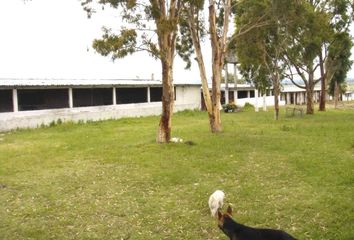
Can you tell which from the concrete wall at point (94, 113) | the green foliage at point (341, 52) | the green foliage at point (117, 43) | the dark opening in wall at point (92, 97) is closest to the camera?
the green foliage at point (117, 43)

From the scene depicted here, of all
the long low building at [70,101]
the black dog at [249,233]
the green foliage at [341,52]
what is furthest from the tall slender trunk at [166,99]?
the green foliage at [341,52]

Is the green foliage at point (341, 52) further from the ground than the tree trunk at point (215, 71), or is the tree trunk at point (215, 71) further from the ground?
the green foliage at point (341, 52)

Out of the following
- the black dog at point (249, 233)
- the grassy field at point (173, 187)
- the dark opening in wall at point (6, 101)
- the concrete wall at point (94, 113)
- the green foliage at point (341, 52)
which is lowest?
the grassy field at point (173, 187)

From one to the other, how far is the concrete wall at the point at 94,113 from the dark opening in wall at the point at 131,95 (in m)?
0.64

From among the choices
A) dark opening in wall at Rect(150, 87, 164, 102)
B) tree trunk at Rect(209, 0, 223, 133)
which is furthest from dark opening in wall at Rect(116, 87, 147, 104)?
tree trunk at Rect(209, 0, 223, 133)

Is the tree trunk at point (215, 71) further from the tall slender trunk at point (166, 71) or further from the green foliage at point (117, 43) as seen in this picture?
the green foliage at point (117, 43)

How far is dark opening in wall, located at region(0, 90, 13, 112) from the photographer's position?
88.4 feet

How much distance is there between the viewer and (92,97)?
1315 inches

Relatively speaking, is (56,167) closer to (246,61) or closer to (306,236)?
(306,236)

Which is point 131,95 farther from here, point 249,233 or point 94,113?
point 249,233

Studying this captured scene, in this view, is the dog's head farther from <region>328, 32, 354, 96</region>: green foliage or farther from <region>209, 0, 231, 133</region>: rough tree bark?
<region>328, 32, 354, 96</region>: green foliage

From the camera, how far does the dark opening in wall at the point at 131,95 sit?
35.6 meters

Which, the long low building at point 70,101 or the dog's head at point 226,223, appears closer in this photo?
the dog's head at point 226,223

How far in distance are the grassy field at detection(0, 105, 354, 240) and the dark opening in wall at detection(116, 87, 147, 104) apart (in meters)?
18.3
